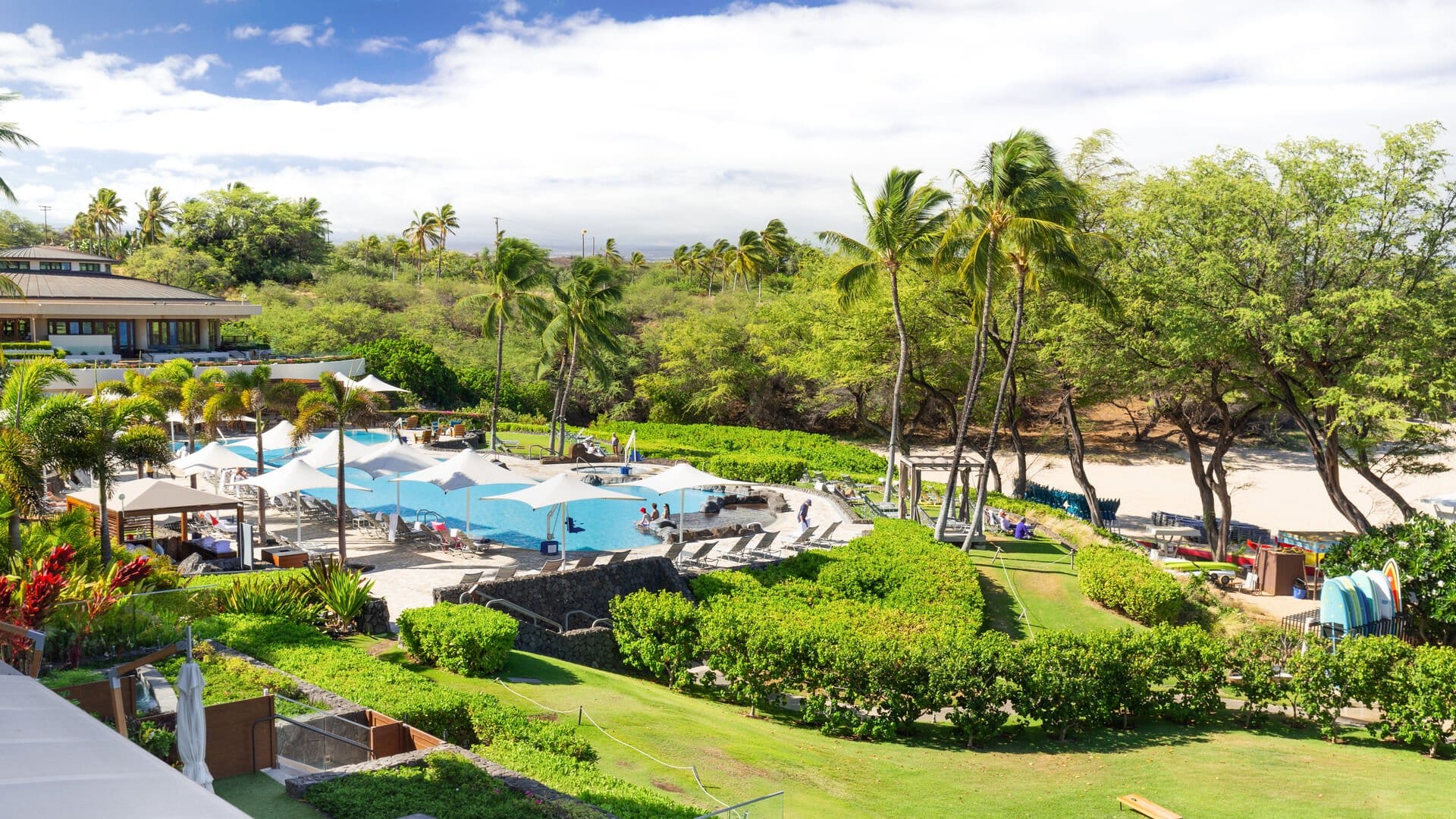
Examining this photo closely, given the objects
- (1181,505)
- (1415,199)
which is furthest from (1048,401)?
(1415,199)

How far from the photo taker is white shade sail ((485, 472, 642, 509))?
19.8 m

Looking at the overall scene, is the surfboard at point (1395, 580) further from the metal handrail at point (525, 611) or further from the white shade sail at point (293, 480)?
the white shade sail at point (293, 480)

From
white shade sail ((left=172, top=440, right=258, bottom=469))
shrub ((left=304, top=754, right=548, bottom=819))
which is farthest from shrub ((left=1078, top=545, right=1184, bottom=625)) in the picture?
white shade sail ((left=172, top=440, right=258, bottom=469))

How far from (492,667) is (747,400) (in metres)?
41.5

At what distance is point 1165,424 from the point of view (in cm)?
5328

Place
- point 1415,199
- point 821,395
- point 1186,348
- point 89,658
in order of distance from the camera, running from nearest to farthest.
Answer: point 89,658
point 1415,199
point 1186,348
point 821,395

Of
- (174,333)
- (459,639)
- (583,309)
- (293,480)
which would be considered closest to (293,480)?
(293,480)

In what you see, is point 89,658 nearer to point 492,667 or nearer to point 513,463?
point 492,667

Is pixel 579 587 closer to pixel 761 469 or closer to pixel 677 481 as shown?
pixel 677 481

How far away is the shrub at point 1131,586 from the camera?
1909 centimetres

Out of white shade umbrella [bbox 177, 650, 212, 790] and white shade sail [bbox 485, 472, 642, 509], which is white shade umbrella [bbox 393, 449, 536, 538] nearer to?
white shade sail [bbox 485, 472, 642, 509]

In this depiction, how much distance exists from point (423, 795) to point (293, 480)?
42.2 feet

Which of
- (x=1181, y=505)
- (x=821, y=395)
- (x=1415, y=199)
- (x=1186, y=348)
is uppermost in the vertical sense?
(x=1415, y=199)

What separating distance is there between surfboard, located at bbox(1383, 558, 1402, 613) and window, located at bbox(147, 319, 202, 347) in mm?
47022
